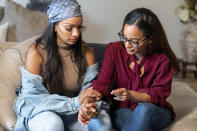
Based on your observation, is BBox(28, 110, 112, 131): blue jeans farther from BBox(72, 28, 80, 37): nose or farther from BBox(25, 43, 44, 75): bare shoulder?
BBox(72, 28, 80, 37): nose

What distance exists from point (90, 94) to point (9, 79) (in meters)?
0.53

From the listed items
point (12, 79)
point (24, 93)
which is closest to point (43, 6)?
point (12, 79)

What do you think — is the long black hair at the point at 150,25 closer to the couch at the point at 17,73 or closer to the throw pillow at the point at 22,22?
the couch at the point at 17,73

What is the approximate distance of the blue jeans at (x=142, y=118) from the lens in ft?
4.99

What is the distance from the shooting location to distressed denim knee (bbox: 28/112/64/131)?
1448mm

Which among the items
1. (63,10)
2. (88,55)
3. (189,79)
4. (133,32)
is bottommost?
(189,79)

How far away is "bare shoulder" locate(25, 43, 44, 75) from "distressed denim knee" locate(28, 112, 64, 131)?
0.24 meters

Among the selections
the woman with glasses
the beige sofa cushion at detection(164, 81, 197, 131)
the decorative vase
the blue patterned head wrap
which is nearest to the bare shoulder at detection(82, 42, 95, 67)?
the woman with glasses

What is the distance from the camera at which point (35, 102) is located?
1625 millimetres

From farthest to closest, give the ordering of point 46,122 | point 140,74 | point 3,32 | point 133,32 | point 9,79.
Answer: point 3,32 → point 9,79 → point 140,74 → point 133,32 → point 46,122

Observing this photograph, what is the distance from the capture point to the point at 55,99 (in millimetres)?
1588

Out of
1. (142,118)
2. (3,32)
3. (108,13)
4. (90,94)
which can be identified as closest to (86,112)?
(90,94)

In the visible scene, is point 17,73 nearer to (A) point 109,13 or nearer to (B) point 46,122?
(B) point 46,122

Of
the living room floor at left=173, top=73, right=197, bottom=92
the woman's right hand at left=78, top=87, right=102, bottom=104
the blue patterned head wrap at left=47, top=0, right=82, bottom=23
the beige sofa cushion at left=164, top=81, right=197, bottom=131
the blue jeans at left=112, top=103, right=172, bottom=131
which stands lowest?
the living room floor at left=173, top=73, right=197, bottom=92
